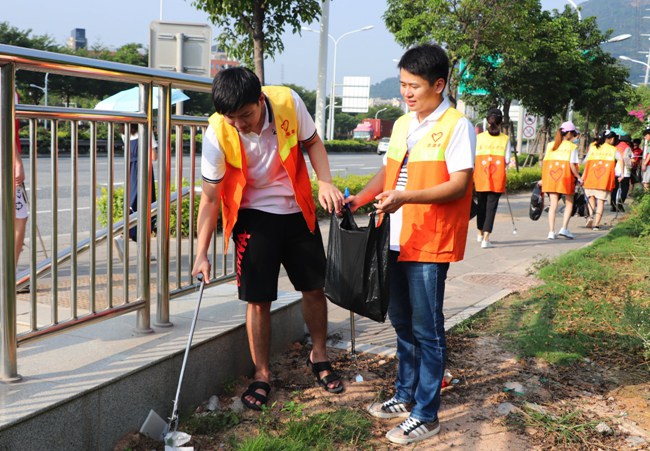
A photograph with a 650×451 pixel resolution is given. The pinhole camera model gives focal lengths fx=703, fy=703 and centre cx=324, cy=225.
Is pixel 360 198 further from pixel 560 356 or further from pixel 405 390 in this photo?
pixel 560 356

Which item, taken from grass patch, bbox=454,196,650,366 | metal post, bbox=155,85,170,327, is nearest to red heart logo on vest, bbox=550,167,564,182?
grass patch, bbox=454,196,650,366

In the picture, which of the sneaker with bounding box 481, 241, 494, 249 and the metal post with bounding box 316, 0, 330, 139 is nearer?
the sneaker with bounding box 481, 241, 494, 249

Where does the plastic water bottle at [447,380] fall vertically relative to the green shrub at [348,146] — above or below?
below

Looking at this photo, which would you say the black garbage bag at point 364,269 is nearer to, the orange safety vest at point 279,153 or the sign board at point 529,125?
the orange safety vest at point 279,153

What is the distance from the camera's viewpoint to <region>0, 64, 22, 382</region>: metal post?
2613mm

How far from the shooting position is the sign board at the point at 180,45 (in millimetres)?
8086

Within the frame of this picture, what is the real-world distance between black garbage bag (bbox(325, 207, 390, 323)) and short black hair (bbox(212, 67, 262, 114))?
2.39 ft

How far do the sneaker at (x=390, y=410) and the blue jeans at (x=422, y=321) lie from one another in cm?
10

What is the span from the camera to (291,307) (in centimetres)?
437

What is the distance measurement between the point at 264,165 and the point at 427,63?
3.10 ft

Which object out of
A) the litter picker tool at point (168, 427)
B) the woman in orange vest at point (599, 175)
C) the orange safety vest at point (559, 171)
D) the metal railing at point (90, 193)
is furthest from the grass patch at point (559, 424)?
the woman in orange vest at point (599, 175)

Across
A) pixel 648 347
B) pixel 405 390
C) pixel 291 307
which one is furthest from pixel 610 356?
pixel 291 307

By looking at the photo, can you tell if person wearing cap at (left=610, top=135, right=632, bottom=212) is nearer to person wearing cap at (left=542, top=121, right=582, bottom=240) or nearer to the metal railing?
person wearing cap at (left=542, top=121, right=582, bottom=240)

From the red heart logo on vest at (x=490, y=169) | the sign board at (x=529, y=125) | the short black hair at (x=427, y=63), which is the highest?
the sign board at (x=529, y=125)
